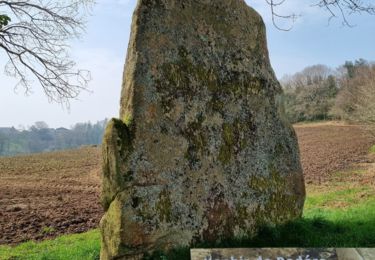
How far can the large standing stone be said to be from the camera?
21.6 ft

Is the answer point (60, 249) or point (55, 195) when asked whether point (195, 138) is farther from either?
point (55, 195)

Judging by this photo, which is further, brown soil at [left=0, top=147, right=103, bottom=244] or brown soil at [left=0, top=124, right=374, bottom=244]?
brown soil at [left=0, top=124, right=374, bottom=244]

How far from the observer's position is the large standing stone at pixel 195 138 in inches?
260

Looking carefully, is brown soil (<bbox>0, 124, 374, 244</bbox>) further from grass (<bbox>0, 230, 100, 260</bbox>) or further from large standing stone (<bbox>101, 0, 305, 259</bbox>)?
large standing stone (<bbox>101, 0, 305, 259</bbox>)

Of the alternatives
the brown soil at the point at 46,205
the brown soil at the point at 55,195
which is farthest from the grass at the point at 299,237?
the brown soil at the point at 55,195

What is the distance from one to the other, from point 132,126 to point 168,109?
0.67 m

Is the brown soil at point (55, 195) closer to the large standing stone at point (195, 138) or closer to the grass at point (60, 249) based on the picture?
the grass at point (60, 249)

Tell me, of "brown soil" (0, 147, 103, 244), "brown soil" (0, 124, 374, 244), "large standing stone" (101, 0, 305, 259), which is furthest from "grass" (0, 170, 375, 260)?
"brown soil" (0, 124, 374, 244)

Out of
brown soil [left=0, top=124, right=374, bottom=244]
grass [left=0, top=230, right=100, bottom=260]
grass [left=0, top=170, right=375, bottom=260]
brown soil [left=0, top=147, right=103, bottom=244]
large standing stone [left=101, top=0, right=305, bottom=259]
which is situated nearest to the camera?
large standing stone [left=101, top=0, right=305, bottom=259]

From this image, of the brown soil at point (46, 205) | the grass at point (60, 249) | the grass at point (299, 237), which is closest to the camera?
the grass at point (299, 237)

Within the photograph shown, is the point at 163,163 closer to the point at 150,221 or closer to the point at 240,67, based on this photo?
the point at 150,221

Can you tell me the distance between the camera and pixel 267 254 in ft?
16.4

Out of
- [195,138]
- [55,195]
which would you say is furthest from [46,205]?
[195,138]

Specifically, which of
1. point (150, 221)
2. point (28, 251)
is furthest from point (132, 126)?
point (28, 251)
